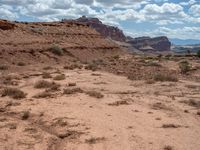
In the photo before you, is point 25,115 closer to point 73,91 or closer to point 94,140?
point 94,140

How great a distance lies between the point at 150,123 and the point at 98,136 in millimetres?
2441

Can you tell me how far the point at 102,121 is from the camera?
1334cm

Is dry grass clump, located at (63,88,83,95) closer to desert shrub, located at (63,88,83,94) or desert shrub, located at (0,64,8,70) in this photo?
desert shrub, located at (63,88,83,94)

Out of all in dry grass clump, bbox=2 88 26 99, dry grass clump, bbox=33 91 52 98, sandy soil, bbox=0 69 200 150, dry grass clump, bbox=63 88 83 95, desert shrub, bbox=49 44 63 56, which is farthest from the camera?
desert shrub, bbox=49 44 63 56

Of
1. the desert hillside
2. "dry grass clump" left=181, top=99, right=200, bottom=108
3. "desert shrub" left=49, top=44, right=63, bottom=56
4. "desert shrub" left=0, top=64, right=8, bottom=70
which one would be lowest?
the desert hillside

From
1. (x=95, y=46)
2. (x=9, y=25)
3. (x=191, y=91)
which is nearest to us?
(x=191, y=91)

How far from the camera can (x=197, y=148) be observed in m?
10.7

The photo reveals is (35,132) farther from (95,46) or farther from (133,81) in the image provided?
(95,46)

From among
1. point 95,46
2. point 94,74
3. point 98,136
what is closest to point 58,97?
point 98,136

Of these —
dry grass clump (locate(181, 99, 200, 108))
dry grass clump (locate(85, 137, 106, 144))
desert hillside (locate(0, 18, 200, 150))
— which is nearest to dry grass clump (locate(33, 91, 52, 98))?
desert hillside (locate(0, 18, 200, 150))

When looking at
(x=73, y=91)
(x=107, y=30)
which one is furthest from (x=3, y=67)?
(x=107, y=30)

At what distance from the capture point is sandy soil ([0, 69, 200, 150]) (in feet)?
35.9

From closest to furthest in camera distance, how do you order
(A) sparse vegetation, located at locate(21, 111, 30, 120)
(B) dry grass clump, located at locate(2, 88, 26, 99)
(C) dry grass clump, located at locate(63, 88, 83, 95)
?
(A) sparse vegetation, located at locate(21, 111, 30, 120), (B) dry grass clump, located at locate(2, 88, 26, 99), (C) dry grass clump, located at locate(63, 88, 83, 95)

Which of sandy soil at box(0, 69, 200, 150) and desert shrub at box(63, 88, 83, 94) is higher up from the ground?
desert shrub at box(63, 88, 83, 94)
